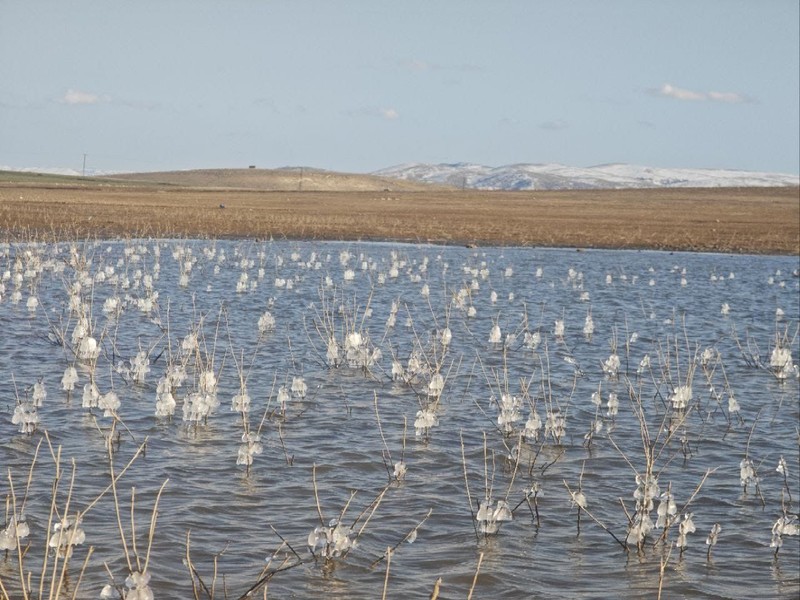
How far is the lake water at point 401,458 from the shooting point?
664 cm

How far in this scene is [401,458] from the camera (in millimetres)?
9156

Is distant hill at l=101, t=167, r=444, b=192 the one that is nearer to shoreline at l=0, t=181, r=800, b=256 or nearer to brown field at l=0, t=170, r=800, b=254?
brown field at l=0, t=170, r=800, b=254

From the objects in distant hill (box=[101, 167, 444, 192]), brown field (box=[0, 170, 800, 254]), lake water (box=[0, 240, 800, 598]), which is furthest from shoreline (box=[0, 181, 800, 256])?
distant hill (box=[101, 167, 444, 192])

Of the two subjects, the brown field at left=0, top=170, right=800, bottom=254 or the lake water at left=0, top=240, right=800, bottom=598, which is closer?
the lake water at left=0, top=240, right=800, bottom=598

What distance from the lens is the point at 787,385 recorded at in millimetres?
13250

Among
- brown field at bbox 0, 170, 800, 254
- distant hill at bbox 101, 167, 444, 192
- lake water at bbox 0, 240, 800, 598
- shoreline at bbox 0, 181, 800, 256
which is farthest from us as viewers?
distant hill at bbox 101, 167, 444, 192

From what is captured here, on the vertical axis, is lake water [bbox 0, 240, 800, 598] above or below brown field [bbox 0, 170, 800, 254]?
below

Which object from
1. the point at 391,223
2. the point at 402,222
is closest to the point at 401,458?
the point at 391,223

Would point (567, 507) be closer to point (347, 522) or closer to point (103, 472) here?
point (347, 522)

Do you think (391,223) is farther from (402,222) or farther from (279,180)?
(279,180)

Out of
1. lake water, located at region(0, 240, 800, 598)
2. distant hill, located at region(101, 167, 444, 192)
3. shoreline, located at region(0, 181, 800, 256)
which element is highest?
distant hill, located at region(101, 167, 444, 192)

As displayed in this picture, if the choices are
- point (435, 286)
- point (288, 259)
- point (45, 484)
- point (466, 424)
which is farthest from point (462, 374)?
point (288, 259)

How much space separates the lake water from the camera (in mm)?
6645

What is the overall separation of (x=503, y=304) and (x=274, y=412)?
430 inches
